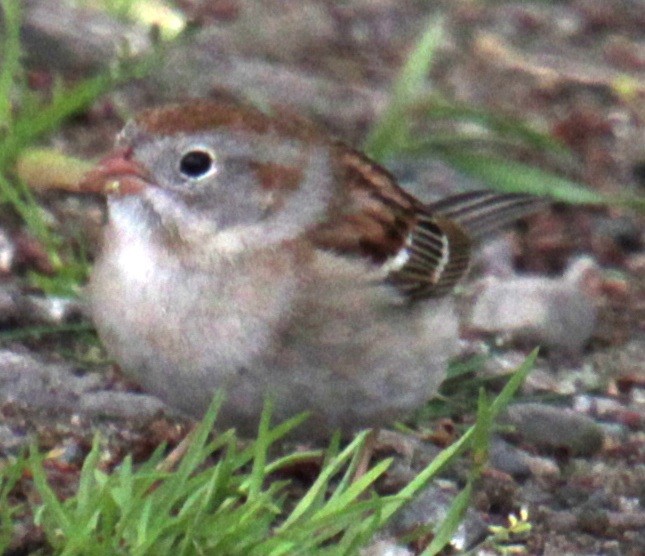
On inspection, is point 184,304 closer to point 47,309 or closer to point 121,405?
point 121,405

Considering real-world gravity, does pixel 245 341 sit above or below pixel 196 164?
below

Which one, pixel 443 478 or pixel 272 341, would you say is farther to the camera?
pixel 443 478

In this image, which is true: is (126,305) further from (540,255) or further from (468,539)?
(540,255)

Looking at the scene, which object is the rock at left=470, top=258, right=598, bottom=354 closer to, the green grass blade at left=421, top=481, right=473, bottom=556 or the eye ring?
the eye ring

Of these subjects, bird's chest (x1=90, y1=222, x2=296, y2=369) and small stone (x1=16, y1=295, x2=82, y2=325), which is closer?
bird's chest (x1=90, y1=222, x2=296, y2=369)

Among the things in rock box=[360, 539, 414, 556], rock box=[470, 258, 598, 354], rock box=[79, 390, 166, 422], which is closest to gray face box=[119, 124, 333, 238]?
rock box=[79, 390, 166, 422]

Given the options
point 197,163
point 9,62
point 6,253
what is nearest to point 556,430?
point 197,163

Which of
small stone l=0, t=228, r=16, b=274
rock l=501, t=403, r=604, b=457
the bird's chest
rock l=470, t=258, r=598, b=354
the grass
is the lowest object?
rock l=501, t=403, r=604, b=457

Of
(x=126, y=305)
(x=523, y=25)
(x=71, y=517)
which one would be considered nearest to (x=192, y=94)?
(x=523, y=25)
